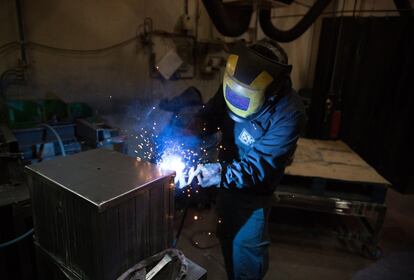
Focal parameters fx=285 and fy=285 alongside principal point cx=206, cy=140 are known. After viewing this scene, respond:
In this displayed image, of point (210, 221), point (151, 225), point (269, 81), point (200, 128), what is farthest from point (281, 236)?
point (151, 225)

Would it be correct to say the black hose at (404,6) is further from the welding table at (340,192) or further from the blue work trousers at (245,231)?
the blue work trousers at (245,231)

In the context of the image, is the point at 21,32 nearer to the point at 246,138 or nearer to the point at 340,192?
the point at 246,138

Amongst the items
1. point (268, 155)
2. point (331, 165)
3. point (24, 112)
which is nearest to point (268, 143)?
point (268, 155)

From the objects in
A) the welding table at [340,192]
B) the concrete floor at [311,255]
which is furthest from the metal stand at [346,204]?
the concrete floor at [311,255]

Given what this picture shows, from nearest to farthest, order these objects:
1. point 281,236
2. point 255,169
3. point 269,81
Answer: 1. point 269,81
2. point 255,169
3. point 281,236

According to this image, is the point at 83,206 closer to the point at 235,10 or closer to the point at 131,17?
the point at 131,17

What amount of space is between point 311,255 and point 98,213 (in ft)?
7.64

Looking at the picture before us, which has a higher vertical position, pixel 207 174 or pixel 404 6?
pixel 404 6

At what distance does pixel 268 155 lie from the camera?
1278 mm

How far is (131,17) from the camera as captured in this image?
Result: 303 cm

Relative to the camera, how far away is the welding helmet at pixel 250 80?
1162 millimetres

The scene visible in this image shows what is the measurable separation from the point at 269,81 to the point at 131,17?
2.39 meters

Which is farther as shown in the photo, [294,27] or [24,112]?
[294,27]

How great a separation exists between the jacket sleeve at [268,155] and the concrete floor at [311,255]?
4.10ft
